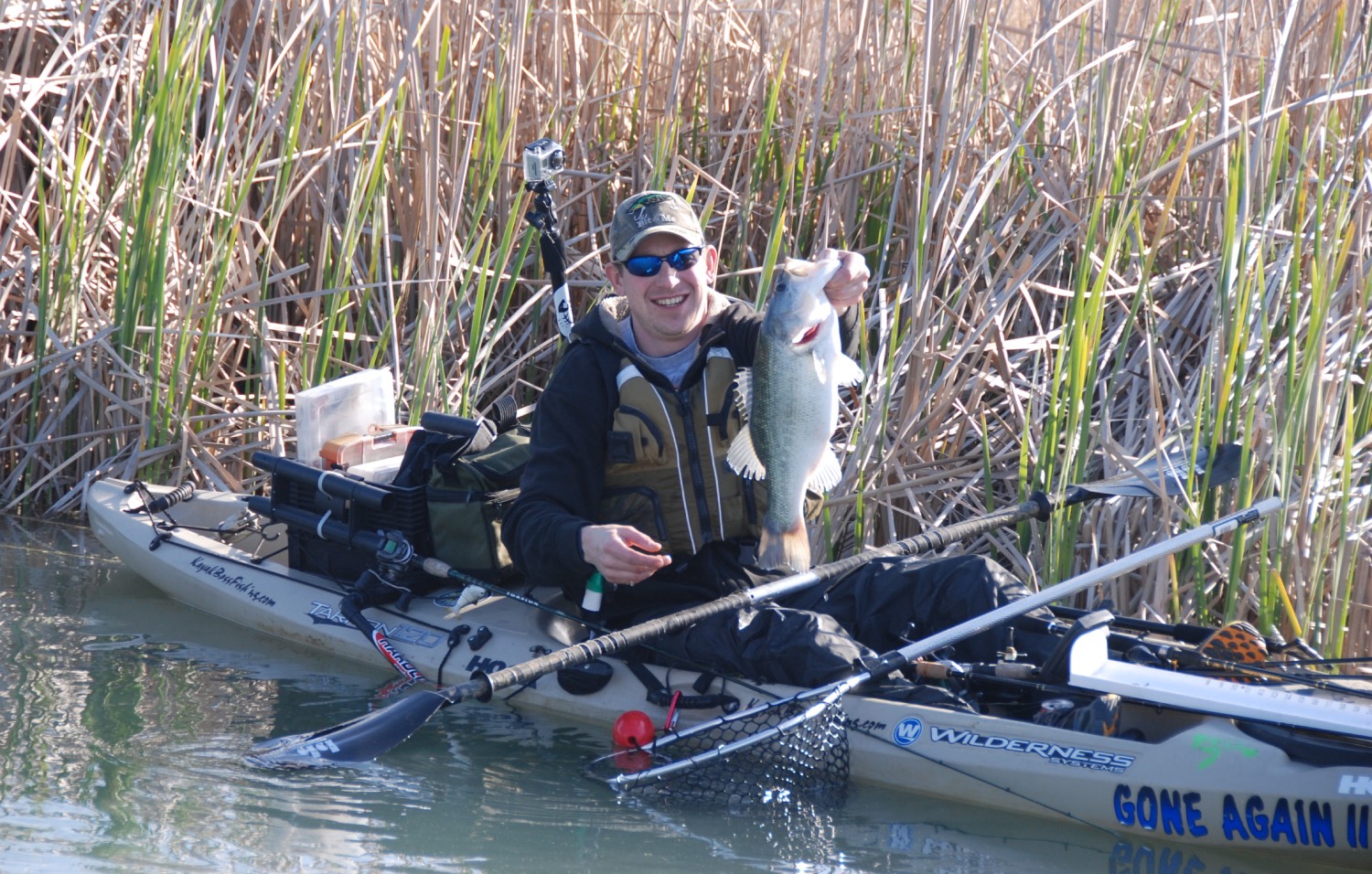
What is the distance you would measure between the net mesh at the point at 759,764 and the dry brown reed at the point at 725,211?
117 cm

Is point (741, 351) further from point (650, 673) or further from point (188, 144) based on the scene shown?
point (188, 144)

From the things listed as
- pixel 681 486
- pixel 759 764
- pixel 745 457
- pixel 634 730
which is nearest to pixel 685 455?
pixel 681 486

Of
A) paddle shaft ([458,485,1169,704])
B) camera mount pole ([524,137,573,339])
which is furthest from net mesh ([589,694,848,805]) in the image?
camera mount pole ([524,137,573,339])

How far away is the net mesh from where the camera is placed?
3564mm

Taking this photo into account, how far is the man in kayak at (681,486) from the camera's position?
3857mm

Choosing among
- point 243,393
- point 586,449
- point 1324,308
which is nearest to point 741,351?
point 586,449

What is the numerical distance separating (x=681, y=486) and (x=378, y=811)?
115 cm

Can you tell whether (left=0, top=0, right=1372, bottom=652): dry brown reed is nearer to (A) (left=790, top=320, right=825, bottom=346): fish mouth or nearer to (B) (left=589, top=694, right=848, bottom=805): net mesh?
(B) (left=589, top=694, right=848, bottom=805): net mesh

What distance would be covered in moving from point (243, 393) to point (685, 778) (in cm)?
346

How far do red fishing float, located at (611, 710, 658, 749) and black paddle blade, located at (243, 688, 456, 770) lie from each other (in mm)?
501

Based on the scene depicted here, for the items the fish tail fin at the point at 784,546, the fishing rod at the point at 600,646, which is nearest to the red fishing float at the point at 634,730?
the fishing rod at the point at 600,646

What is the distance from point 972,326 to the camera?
5070mm

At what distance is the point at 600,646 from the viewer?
3.61m

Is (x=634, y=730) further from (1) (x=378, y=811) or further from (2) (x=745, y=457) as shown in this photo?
(2) (x=745, y=457)
